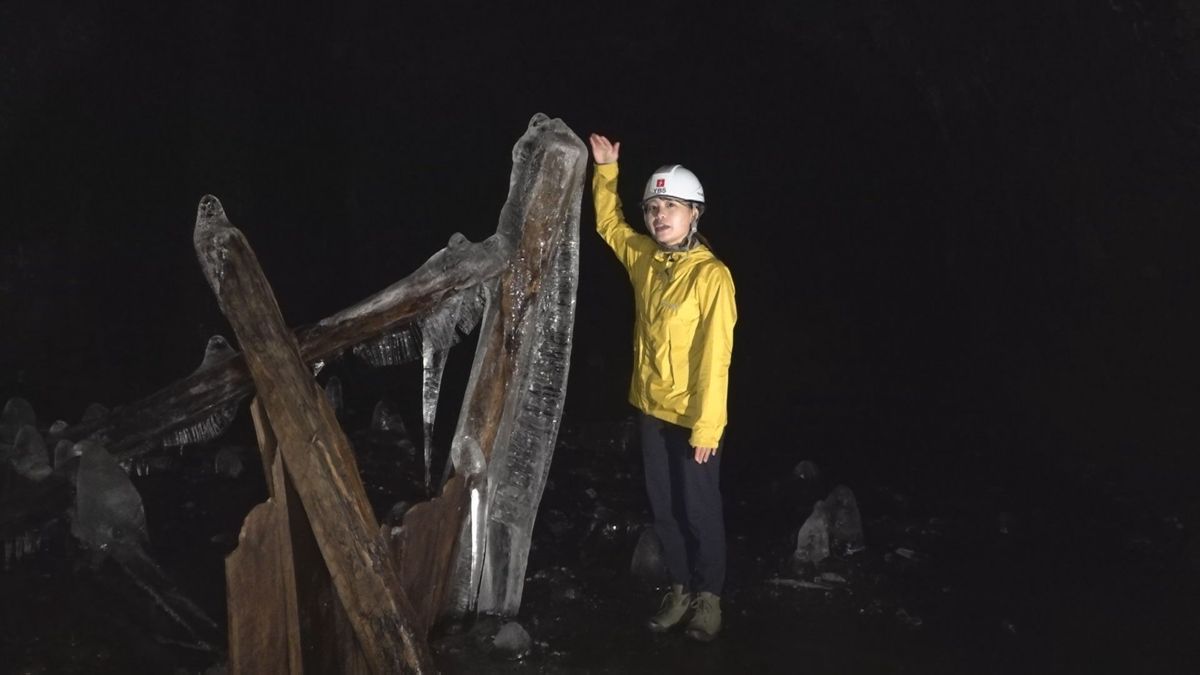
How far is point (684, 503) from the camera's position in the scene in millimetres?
4801

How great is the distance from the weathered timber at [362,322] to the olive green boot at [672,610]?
65.5 inches

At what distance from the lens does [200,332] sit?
40.5 feet

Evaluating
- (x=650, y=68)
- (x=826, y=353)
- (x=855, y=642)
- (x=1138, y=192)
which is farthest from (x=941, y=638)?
(x=650, y=68)

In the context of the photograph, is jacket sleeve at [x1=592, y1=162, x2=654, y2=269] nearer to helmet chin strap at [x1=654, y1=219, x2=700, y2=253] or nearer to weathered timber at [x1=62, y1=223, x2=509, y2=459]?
helmet chin strap at [x1=654, y1=219, x2=700, y2=253]

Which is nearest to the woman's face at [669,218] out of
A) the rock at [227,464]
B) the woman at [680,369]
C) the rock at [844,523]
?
the woman at [680,369]

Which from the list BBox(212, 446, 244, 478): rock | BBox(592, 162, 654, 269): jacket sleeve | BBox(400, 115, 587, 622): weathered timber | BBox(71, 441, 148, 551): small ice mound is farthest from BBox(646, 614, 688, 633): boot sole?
BBox(212, 446, 244, 478): rock

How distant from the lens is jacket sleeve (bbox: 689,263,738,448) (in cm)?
443

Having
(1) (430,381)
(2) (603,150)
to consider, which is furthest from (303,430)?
(2) (603,150)

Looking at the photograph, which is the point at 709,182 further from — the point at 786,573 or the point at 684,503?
the point at 684,503

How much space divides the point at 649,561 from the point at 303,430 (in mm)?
2361

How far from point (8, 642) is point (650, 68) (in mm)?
8741

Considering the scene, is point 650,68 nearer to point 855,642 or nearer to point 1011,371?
point 1011,371

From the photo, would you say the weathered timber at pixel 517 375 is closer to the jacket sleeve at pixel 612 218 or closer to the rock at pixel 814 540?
the jacket sleeve at pixel 612 218

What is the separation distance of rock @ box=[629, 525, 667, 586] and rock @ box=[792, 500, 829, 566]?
767mm
